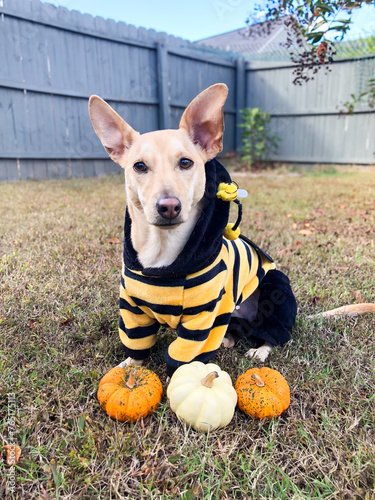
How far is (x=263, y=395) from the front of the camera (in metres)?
1.61

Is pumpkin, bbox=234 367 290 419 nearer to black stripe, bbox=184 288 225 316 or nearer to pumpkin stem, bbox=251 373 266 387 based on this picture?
pumpkin stem, bbox=251 373 266 387

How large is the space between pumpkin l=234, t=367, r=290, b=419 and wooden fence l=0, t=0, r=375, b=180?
25.0 ft

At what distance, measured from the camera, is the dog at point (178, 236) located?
1.76 meters

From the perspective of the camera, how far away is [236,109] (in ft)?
38.7

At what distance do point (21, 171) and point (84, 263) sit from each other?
229 inches

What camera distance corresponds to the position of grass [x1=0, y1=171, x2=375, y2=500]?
1.30m

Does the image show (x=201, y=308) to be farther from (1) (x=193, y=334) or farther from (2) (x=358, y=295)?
(2) (x=358, y=295)

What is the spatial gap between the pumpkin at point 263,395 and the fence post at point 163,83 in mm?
9123

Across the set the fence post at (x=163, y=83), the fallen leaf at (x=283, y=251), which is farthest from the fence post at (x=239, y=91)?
the fallen leaf at (x=283, y=251)

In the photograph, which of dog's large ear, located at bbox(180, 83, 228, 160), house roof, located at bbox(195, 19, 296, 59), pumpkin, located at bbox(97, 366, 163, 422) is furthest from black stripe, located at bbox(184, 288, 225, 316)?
house roof, located at bbox(195, 19, 296, 59)

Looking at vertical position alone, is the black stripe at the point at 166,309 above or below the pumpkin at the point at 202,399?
above

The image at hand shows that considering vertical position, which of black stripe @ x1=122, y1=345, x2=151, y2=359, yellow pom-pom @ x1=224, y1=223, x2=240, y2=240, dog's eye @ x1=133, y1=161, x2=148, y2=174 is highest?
dog's eye @ x1=133, y1=161, x2=148, y2=174

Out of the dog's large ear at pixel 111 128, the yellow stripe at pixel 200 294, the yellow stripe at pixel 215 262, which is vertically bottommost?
the yellow stripe at pixel 200 294

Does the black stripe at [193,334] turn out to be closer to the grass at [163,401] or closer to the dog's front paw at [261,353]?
the grass at [163,401]
